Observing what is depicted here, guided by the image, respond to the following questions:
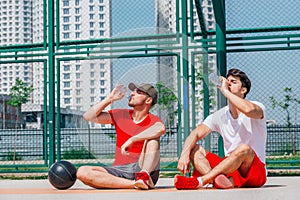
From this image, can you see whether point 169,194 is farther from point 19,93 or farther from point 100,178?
point 19,93

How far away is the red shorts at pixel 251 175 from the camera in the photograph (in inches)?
198

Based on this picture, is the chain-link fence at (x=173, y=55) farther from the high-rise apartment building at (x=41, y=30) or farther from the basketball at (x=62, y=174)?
the basketball at (x=62, y=174)

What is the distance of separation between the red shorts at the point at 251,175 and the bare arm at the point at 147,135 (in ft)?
1.57

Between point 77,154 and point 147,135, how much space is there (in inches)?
163

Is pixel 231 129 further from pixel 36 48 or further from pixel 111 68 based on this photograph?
pixel 36 48

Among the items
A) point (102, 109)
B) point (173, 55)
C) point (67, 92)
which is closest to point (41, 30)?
point (67, 92)

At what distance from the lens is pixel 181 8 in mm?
7824

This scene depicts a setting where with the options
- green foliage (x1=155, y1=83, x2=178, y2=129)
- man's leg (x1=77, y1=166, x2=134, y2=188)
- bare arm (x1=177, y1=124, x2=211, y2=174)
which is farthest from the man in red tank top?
green foliage (x1=155, y1=83, x2=178, y2=129)

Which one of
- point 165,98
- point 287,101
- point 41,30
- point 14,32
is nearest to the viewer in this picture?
point 165,98

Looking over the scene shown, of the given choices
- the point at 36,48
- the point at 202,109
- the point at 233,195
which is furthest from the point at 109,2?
the point at 233,195

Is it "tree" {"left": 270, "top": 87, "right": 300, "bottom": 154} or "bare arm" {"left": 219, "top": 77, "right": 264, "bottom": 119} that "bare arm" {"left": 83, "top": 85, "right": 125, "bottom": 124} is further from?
"tree" {"left": 270, "top": 87, "right": 300, "bottom": 154}

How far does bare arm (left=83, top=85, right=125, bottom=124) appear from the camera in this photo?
17.1 feet

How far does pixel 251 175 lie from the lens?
508 cm

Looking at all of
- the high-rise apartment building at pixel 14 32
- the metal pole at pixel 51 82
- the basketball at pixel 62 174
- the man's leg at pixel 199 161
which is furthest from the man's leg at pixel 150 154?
the high-rise apartment building at pixel 14 32
